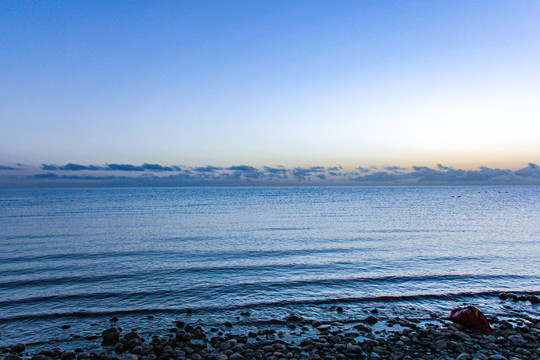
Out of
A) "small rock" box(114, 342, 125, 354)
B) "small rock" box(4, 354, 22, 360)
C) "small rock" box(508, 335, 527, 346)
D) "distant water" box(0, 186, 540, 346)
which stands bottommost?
"distant water" box(0, 186, 540, 346)

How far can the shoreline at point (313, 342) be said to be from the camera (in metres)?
10.7

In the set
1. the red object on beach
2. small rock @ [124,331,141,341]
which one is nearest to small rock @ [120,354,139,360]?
small rock @ [124,331,141,341]

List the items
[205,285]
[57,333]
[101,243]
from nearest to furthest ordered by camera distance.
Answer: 1. [57,333]
2. [205,285]
3. [101,243]

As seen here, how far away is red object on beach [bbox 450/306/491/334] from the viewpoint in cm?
1250

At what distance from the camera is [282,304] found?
51.3 feet

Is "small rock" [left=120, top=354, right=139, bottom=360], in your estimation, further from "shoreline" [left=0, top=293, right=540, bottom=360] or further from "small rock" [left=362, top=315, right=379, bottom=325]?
"small rock" [left=362, top=315, right=379, bottom=325]

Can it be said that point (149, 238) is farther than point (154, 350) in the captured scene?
Yes

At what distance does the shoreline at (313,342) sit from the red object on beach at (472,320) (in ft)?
0.91

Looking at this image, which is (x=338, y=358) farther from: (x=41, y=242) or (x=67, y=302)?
(x=41, y=242)

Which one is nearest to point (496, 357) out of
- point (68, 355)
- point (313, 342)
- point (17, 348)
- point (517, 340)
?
point (517, 340)

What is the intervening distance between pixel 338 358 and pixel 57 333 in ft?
33.4

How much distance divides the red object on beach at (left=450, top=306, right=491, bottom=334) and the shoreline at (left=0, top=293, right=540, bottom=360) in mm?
276

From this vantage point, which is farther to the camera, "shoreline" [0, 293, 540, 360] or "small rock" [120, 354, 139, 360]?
"shoreline" [0, 293, 540, 360]

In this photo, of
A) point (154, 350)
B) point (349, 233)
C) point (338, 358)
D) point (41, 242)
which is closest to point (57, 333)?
point (154, 350)
